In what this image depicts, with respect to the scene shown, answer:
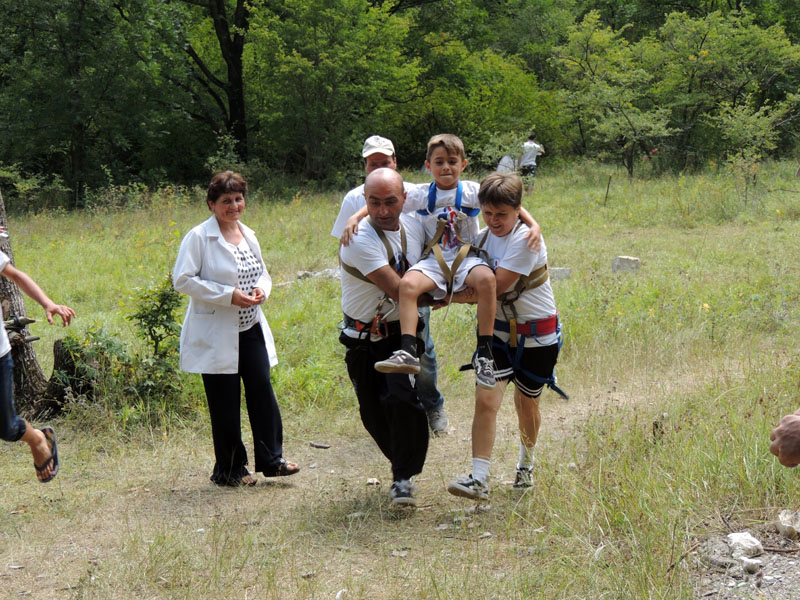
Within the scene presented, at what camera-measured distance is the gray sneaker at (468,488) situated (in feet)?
13.7

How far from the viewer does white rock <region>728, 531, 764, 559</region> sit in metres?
3.52

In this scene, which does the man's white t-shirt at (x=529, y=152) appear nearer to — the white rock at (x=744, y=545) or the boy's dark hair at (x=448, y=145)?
the boy's dark hair at (x=448, y=145)

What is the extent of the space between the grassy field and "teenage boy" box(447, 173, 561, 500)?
32cm

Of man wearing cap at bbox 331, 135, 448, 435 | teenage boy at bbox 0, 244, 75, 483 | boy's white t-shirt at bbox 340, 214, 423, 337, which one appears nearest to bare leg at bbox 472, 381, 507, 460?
boy's white t-shirt at bbox 340, 214, 423, 337

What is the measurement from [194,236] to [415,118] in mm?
23860

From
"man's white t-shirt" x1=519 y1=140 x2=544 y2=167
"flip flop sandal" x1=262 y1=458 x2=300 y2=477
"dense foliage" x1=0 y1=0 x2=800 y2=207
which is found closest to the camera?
"flip flop sandal" x1=262 y1=458 x2=300 y2=477

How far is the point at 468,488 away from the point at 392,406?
0.63m

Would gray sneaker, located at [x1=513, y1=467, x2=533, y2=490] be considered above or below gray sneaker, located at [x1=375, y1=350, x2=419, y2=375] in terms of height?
below

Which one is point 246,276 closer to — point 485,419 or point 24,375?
point 485,419

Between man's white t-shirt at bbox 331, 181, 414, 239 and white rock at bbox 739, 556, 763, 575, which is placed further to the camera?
man's white t-shirt at bbox 331, 181, 414, 239

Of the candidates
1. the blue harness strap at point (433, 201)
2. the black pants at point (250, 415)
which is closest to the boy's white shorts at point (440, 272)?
the blue harness strap at point (433, 201)

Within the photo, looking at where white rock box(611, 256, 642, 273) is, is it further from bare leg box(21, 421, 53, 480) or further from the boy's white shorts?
bare leg box(21, 421, 53, 480)

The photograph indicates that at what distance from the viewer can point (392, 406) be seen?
4.51 meters

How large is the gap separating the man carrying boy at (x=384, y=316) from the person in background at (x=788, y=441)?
7.38 ft
